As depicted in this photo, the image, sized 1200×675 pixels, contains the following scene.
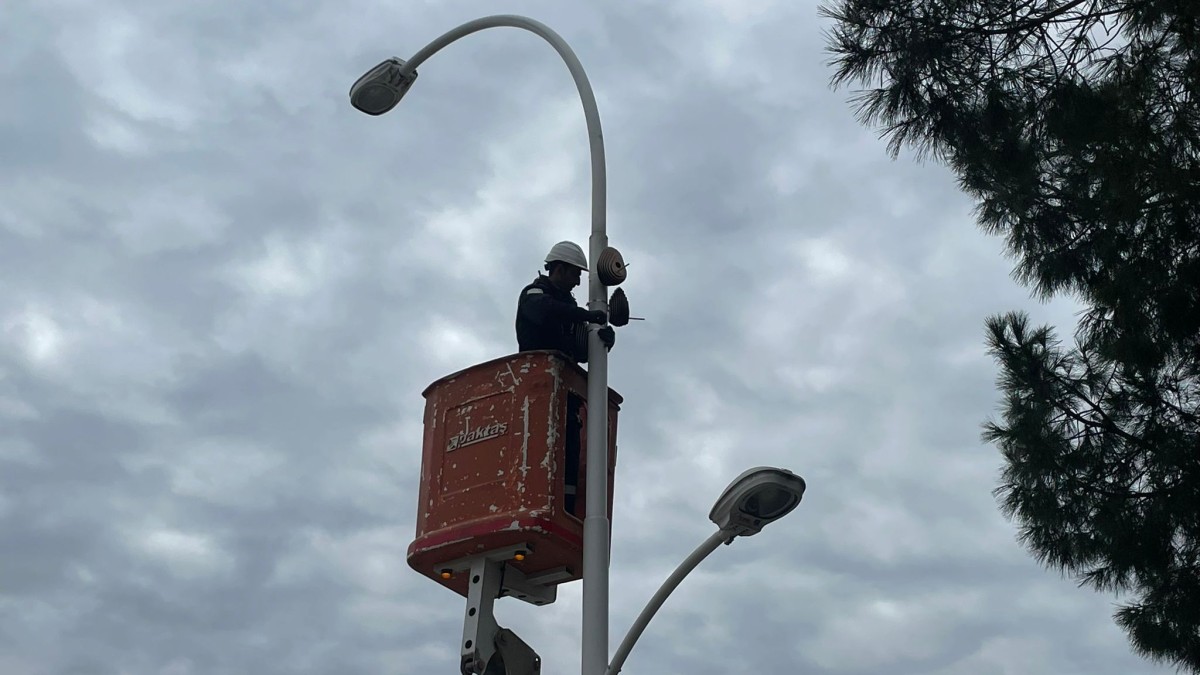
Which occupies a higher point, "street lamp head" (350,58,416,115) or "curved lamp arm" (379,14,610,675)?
"street lamp head" (350,58,416,115)

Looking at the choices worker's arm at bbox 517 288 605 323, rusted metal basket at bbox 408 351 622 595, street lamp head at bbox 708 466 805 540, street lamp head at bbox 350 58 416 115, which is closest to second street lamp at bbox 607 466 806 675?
street lamp head at bbox 708 466 805 540

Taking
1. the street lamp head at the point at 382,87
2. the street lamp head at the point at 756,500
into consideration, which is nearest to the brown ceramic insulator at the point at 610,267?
the street lamp head at the point at 756,500

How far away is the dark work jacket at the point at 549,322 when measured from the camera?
8.51 metres

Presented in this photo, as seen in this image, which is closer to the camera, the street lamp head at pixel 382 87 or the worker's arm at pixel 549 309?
the worker's arm at pixel 549 309

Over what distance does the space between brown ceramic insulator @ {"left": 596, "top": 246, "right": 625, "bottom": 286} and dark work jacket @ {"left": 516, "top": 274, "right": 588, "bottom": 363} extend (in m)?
0.22

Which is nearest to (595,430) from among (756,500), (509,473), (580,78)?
(509,473)

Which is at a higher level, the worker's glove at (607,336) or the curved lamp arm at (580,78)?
the curved lamp arm at (580,78)

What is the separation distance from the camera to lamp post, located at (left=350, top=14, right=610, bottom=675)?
752cm

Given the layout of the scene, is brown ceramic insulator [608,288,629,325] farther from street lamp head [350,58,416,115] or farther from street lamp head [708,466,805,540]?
street lamp head [350,58,416,115]

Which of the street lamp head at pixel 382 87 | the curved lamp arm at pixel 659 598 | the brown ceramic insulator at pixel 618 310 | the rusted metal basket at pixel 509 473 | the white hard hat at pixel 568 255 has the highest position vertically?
the street lamp head at pixel 382 87

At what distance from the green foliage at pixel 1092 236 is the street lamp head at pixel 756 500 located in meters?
2.76

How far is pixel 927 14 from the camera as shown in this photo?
9289 mm

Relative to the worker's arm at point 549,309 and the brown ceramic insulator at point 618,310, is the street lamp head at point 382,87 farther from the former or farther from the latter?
the brown ceramic insulator at point 618,310

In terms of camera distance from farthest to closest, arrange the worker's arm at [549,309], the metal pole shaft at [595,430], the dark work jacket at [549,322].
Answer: the dark work jacket at [549,322]
the worker's arm at [549,309]
the metal pole shaft at [595,430]
